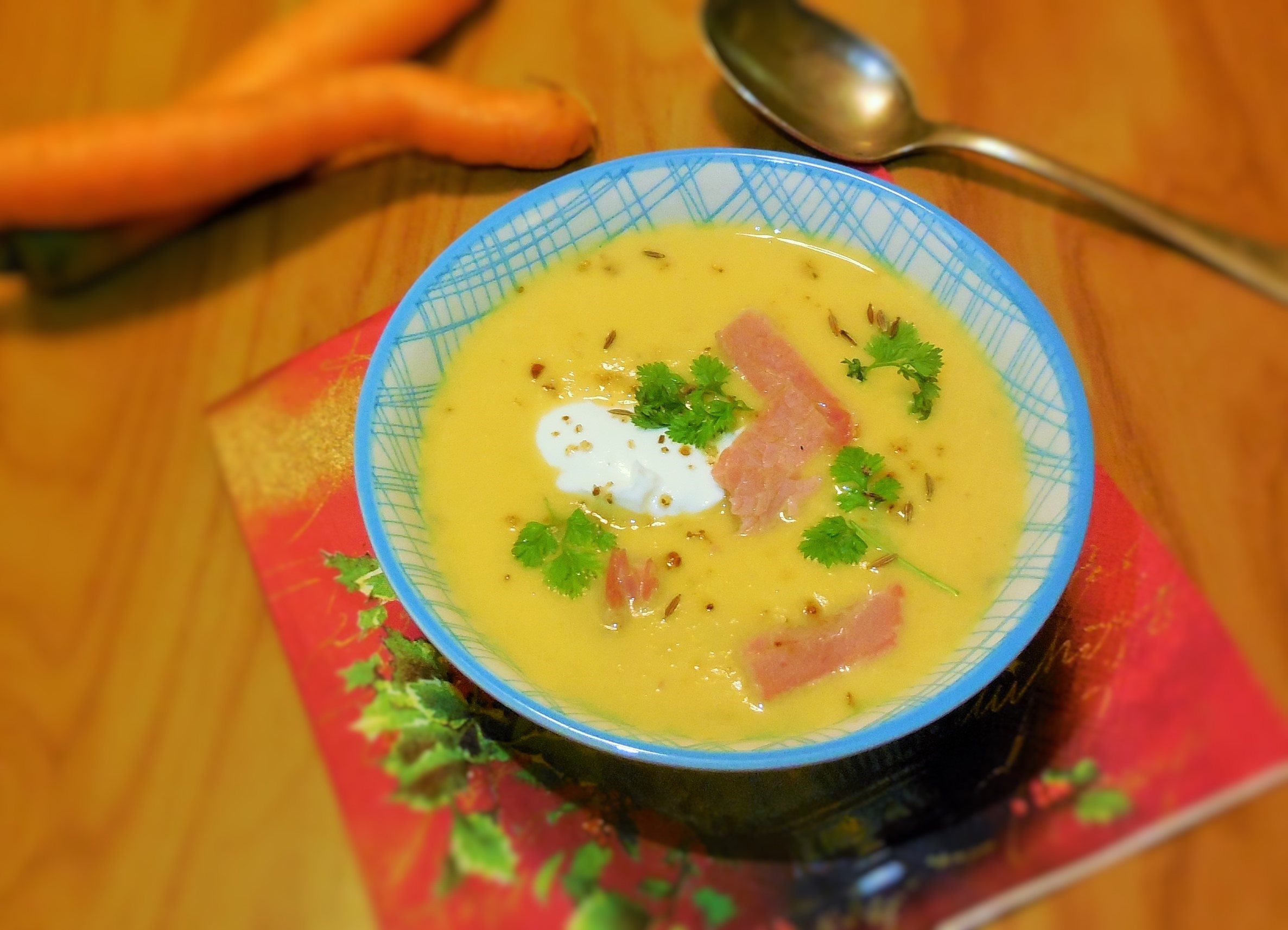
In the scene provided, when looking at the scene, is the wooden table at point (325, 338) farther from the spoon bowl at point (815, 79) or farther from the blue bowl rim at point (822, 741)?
the blue bowl rim at point (822, 741)

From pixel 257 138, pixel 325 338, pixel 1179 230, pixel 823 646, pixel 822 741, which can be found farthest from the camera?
pixel 257 138

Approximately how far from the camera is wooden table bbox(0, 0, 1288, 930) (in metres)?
1.40

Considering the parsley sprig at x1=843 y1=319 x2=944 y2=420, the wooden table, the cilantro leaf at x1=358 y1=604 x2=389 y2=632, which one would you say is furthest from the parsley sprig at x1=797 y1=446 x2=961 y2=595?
the cilantro leaf at x1=358 y1=604 x2=389 y2=632

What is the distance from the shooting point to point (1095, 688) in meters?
1.24

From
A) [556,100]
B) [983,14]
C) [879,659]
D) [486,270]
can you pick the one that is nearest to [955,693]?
[879,659]

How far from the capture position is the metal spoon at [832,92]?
1634 millimetres

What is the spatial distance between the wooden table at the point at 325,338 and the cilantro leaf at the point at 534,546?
487 mm

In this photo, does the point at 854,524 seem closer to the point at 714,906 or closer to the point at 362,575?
the point at 714,906

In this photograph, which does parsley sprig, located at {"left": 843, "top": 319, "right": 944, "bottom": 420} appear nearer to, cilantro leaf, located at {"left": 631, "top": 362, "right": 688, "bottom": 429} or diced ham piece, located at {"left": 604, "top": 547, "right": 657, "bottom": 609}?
cilantro leaf, located at {"left": 631, "top": 362, "right": 688, "bottom": 429}

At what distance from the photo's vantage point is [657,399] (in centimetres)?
130

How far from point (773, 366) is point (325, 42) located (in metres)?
1.23

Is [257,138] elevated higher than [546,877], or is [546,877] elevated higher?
[257,138]

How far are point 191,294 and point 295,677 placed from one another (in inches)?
35.8

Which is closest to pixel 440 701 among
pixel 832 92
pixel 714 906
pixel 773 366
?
pixel 714 906
